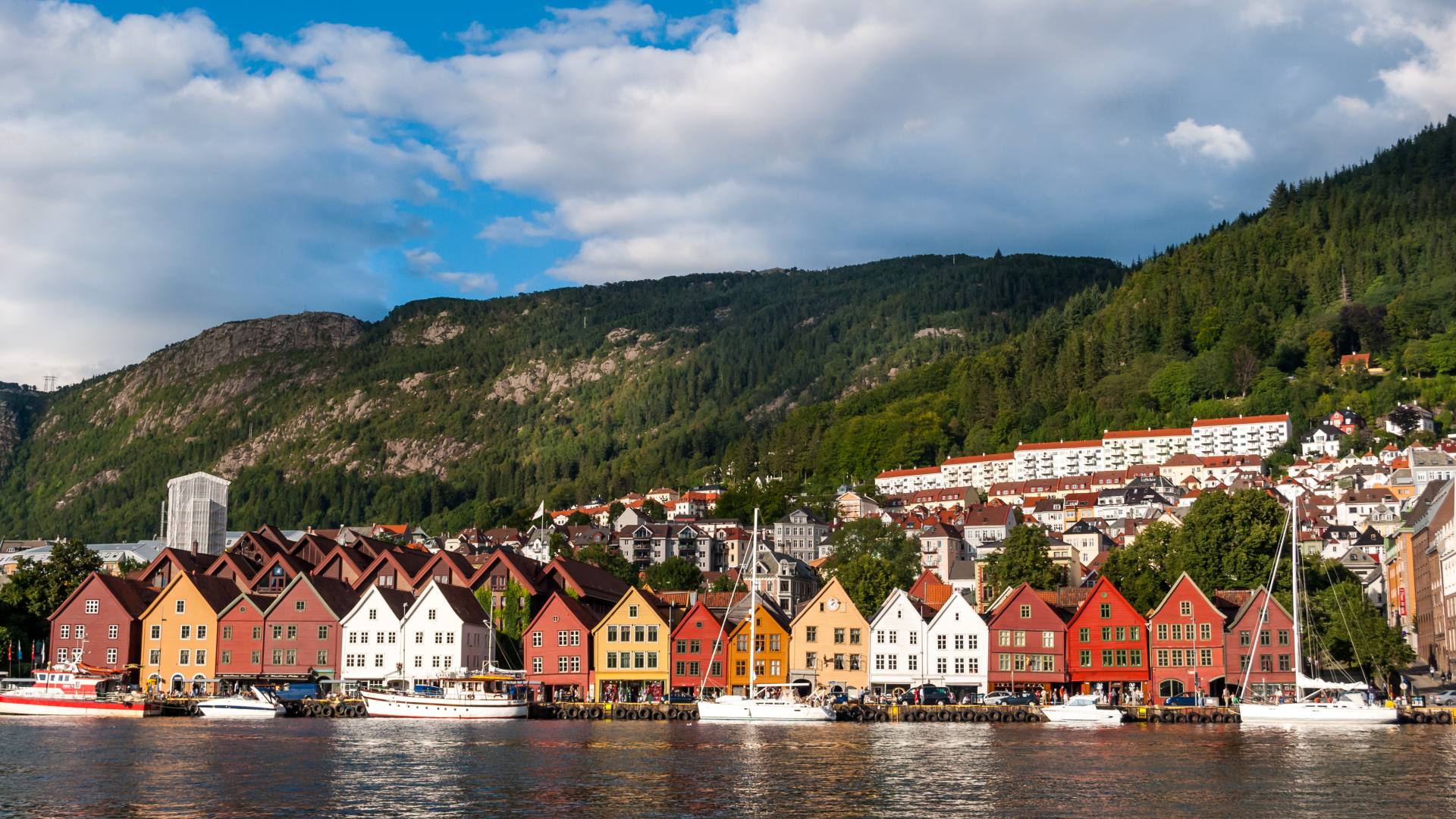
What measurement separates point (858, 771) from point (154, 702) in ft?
205

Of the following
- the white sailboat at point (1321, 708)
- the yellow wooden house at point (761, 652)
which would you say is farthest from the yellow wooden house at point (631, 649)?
the white sailboat at point (1321, 708)

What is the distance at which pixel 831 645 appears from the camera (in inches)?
4646

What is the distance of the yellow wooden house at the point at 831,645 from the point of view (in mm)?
117562

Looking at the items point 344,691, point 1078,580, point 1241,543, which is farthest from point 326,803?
point 1078,580

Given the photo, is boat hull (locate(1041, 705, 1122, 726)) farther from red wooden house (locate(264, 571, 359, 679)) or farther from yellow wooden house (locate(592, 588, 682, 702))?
red wooden house (locate(264, 571, 359, 679))

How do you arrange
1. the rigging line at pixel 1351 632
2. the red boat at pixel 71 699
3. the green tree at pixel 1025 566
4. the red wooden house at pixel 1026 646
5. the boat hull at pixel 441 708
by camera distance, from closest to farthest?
the boat hull at pixel 441 708, the red boat at pixel 71 699, the rigging line at pixel 1351 632, the red wooden house at pixel 1026 646, the green tree at pixel 1025 566

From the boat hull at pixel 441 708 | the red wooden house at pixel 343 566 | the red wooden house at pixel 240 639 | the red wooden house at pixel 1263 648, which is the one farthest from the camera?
the red wooden house at pixel 343 566

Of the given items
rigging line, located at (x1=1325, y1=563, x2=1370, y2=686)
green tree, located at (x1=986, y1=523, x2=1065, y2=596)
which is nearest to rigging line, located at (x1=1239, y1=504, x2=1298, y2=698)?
rigging line, located at (x1=1325, y1=563, x2=1370, y2=686)

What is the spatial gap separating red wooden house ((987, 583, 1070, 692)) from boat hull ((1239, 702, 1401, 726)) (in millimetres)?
21143

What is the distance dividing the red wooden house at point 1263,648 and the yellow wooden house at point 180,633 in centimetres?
7724

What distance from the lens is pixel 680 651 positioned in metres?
117

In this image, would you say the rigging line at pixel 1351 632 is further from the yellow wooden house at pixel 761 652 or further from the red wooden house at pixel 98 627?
the red wooden house at pixel 98 627

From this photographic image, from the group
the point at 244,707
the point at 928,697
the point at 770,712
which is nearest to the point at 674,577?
the point at 928,697

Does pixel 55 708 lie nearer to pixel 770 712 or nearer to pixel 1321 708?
pixel 770 712
